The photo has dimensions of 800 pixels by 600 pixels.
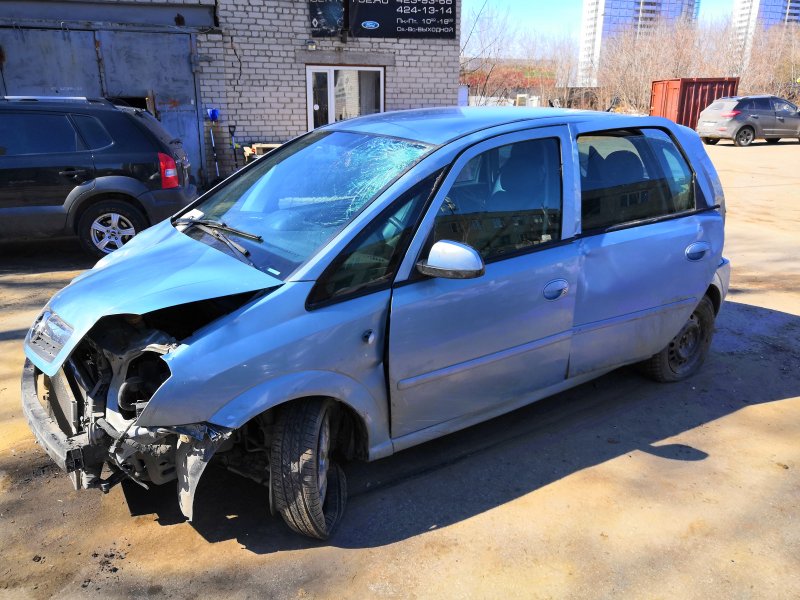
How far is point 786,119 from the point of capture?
23.4 meters

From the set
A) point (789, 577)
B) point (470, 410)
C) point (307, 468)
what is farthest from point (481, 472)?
point (789, 577)

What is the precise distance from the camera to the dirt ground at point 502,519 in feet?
8.51

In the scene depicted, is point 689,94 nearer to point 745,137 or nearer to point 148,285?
point 745,137

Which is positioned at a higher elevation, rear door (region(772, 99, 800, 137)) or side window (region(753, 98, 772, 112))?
side window (region(753, 98, 772, 112))

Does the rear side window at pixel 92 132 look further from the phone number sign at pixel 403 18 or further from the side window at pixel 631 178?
the phone number sign at pixel 403 18

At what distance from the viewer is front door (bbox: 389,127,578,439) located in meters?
2.88

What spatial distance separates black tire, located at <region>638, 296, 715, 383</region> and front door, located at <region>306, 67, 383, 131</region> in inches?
413

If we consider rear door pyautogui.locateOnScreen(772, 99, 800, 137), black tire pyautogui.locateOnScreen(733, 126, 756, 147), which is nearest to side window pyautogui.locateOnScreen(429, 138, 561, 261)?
black tire pyautogui.locateOnScreen(733, 126, 756, 147)

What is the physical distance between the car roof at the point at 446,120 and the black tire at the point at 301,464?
4.69ft

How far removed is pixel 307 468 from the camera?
2.64 metres

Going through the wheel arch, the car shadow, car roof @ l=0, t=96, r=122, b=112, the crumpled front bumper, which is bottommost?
the car shadow

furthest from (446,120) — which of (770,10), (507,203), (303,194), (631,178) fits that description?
(770,10)

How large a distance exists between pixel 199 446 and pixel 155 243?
1304 mm

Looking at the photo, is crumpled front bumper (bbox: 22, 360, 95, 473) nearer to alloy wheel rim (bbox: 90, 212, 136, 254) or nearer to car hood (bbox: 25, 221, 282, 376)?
car hood (bbox: 25, 221, 282, 376)
